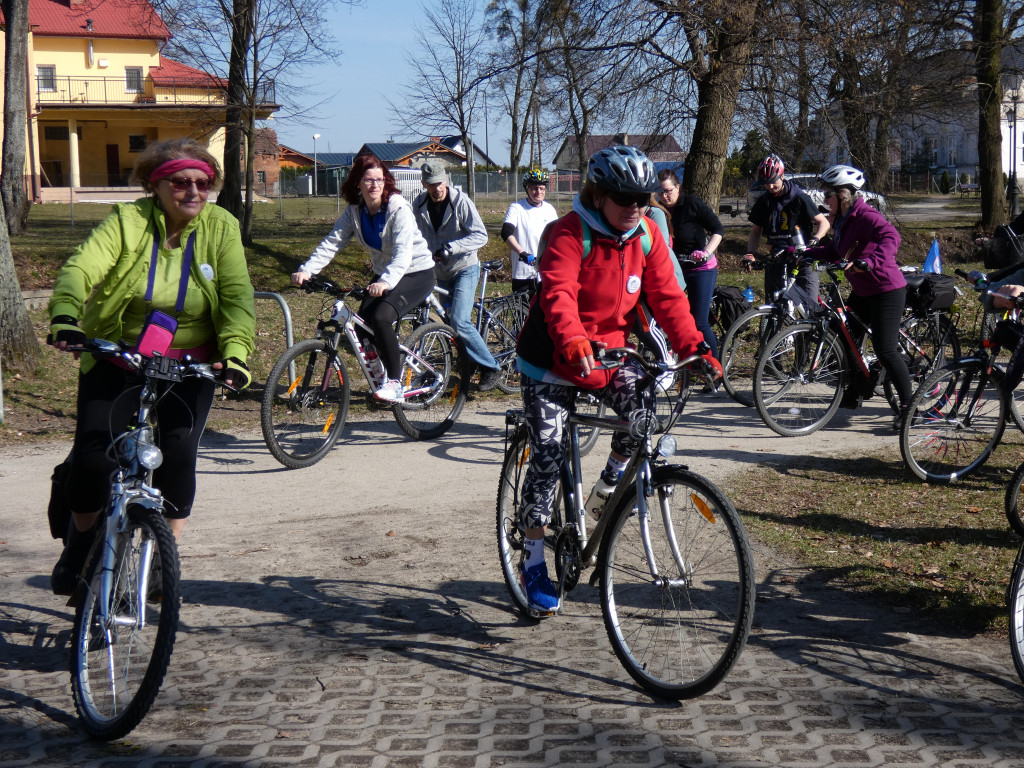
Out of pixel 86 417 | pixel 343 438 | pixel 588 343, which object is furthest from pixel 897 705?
pixel 343 438

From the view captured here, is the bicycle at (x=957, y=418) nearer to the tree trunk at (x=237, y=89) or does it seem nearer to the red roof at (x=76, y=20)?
the tree trunk at (x=237, y=89)

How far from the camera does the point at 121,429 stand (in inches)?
164

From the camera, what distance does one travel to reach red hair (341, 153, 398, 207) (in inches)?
315

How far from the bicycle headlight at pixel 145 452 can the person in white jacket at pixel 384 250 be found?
3.90 metres

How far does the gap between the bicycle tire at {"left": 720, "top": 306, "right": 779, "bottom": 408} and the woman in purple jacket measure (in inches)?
30.3

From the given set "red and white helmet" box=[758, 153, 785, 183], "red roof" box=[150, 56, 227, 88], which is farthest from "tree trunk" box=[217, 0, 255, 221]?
"red roof" box=[150, 56, 227, 88]

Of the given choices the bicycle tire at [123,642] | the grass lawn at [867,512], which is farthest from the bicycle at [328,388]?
the bicycle tire at [123,642]

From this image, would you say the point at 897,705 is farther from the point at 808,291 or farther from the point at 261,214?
the point at 261,214

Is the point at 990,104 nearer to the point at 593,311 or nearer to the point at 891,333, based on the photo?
the point at 891,333

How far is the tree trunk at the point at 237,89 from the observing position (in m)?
18.7

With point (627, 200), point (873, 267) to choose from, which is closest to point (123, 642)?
point (627, 200)

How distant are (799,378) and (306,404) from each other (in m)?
3.75

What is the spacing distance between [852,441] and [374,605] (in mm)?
4716

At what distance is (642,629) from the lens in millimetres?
4152
